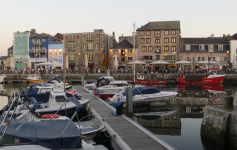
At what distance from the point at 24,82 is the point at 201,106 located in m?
41.7

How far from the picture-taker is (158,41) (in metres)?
67.3

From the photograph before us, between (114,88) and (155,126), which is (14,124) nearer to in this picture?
(155,126)

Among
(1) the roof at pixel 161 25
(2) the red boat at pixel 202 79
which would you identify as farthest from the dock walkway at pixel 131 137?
(1) the roof at pixel 161 25

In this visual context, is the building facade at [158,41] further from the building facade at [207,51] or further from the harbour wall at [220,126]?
the harbour wall at [220,126]

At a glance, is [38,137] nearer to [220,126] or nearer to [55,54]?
[220,126]

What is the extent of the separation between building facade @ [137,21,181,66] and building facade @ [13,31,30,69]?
119ft

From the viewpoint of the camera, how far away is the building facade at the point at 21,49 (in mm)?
74812

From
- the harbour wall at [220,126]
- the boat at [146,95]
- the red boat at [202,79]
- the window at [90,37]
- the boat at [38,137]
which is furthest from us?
the window at [90,37]

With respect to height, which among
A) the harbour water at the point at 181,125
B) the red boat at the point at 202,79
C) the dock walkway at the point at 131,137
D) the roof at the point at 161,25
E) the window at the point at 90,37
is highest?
the roof at the point at 161,25

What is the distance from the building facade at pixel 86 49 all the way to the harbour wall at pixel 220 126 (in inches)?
2345

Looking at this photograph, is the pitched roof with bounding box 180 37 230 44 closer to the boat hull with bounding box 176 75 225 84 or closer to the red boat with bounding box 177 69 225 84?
the red boat with bounding box 177 69 225 84

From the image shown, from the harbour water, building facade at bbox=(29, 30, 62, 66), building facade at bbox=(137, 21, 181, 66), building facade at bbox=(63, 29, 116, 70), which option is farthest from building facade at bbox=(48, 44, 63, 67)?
the harbour water

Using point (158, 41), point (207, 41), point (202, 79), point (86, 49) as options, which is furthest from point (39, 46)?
point (207, 41)

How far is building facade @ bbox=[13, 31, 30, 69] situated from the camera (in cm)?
7481
